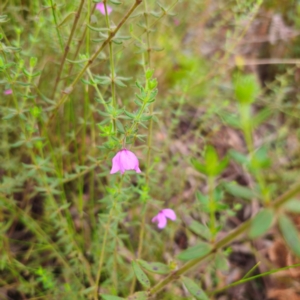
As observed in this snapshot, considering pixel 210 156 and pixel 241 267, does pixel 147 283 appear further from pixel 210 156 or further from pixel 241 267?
pixel 241 267

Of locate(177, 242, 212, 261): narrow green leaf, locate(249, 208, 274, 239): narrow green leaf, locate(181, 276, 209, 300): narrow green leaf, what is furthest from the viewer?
locate(181, 276, 209, 300): narrow green leaf

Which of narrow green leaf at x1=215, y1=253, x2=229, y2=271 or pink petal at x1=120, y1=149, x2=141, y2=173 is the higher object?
pink petal at x1=120, y1=149, x2=141, y2=173

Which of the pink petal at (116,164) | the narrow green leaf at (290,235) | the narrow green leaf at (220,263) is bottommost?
the narrow green leaf at (220,263)

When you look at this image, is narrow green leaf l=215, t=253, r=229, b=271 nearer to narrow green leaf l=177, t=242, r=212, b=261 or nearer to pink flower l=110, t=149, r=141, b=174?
narrow green leaf l=177, t=242, r=212, b=261

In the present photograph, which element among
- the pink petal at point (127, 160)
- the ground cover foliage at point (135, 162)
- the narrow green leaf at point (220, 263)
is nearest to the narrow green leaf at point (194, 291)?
the ground cover foliage at point (135, 162)

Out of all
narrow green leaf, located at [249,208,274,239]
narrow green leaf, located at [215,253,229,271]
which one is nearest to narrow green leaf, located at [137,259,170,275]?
narrow green leaf, located at [215,253,229,271]

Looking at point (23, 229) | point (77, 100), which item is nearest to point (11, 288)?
point (23, 229)

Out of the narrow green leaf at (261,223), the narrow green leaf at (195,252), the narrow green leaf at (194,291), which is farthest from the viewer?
the narrow green leaf at (194,291)

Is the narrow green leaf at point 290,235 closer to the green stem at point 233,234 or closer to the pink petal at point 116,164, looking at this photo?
the green stem at point 233,234
